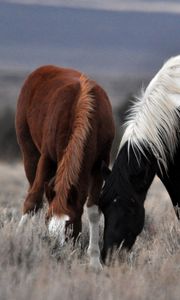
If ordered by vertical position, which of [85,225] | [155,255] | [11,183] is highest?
[155,255]

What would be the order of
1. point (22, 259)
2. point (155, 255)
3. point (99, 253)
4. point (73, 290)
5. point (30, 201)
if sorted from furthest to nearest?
point (30, 201) → point (99, 253) → point (155, 255) → point (22, 259) → point (73, 290)

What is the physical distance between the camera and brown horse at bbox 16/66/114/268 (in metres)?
8.14

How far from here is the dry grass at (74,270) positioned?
19.6ft

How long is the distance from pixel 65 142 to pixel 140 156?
1.01m

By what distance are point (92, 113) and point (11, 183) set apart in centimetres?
1218

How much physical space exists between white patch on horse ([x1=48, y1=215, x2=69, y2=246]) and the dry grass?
0.07m

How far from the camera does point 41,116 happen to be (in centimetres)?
941

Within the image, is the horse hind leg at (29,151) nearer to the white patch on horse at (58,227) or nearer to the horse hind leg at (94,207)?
the horse hind leg at (94,207)

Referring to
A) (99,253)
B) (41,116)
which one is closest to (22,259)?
(99,253)

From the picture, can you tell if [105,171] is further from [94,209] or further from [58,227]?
[94,209]

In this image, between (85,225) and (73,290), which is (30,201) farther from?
(73,290)

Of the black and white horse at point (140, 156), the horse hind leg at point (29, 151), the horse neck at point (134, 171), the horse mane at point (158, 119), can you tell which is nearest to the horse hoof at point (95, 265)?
the black and white horse at point (140, 156)

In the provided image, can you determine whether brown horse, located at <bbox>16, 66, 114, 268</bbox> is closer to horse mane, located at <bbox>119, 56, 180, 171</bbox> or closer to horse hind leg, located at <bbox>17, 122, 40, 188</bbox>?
horse hind leg, located at <bbox>17, 122, 40, 188</bbox>

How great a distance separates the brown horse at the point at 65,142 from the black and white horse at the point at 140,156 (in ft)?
1.34
